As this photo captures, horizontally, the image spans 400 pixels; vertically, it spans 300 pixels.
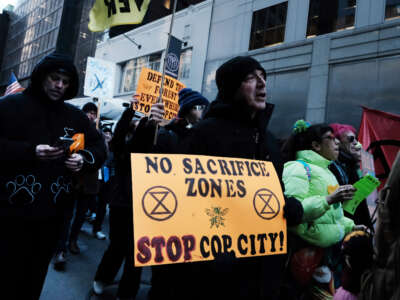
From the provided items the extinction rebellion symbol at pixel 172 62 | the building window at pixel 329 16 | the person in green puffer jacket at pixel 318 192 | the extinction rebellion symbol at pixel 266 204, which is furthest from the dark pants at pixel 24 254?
the building window at pixel 329 16

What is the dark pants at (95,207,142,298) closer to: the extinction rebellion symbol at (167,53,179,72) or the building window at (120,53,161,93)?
the extinction rebellion symbol at (167,53,179,72)

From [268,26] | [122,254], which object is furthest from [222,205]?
[268,26]

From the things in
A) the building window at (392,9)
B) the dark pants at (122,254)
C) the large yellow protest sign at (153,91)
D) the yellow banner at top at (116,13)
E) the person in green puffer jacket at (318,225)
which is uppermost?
the building window at (392,9)

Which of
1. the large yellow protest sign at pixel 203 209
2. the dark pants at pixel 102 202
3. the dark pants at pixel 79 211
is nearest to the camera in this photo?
the large yellow protest sign at pixel 203 209

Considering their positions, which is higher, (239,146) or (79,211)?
(239,146)

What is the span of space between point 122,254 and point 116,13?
9.69ft

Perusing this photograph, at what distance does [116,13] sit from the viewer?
3734mm

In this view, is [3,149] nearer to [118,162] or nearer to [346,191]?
[118,162]

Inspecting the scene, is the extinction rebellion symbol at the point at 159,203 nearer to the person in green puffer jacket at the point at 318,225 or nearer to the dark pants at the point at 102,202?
the person in green puffer jacket at the point at 318,225

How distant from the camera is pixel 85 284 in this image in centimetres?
348

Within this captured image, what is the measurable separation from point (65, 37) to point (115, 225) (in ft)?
8.05

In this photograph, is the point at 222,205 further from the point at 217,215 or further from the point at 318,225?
the point at 318,225

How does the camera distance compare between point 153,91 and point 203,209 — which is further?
point 153,91

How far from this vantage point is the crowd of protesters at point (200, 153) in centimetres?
161
